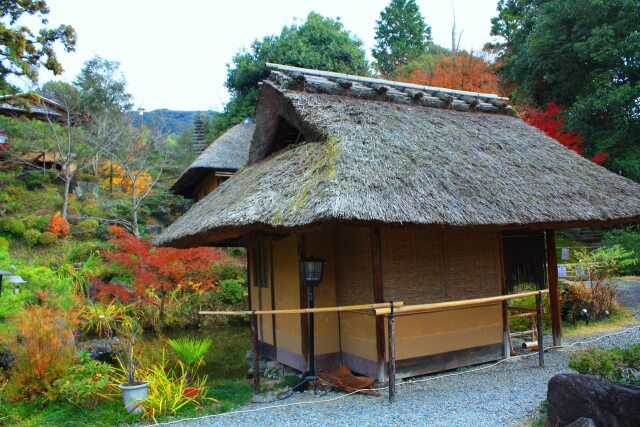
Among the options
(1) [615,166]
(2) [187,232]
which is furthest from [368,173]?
(1) [615,166]

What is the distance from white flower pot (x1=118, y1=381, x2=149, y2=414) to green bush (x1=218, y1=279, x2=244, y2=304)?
32.5 feet

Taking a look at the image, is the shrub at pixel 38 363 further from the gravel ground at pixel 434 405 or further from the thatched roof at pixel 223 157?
the thatched roof at pixel 223 157

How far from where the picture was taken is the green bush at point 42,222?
1850 cm

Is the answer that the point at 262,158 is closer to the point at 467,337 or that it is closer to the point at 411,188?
the point at 411,188

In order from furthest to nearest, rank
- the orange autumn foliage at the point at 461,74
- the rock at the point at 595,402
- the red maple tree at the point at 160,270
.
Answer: the orange autumn foliage at the point at 461,74
the red maple tree at the point at 160,270
the rock at the point at 595,402

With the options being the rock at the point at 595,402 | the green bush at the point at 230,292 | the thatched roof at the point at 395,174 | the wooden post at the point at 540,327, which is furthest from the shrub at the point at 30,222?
the rock at the point at 595,402

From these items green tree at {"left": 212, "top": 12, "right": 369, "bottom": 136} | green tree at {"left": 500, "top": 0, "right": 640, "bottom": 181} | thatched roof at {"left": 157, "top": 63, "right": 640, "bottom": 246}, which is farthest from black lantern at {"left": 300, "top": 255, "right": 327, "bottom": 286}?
green tree at {"left": 212, "top": 12, "right": 369, "bottom": 136}

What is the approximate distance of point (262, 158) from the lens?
950cm

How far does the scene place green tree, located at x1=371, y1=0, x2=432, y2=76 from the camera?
3331cm

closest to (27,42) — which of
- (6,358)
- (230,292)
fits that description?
(6,358)

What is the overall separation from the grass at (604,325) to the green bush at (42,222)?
1765cm

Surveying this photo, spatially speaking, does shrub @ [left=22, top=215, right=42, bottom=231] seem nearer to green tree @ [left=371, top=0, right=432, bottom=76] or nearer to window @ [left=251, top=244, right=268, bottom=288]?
window @ [left=251, top=244, right=268, bottom=288]

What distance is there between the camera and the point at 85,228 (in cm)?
1952

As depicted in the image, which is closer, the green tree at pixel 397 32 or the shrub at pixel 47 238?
the shrub at pixel 47 238
